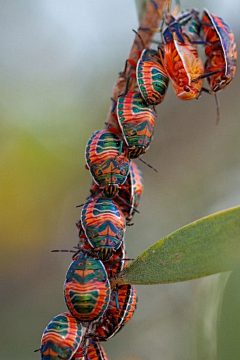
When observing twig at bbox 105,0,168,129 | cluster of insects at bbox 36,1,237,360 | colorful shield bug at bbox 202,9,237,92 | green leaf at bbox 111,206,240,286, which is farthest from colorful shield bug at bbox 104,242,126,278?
colorful shield bug at bbox 202,9,237,92

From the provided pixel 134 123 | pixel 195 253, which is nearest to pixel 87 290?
pixel 195 253

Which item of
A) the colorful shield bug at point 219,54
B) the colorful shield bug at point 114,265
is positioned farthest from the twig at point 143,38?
the colorful shield bug at point 114,265

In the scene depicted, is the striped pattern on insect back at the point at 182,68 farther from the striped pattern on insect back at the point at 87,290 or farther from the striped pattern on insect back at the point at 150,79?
the striped pattern on insect back at the point at 87,290

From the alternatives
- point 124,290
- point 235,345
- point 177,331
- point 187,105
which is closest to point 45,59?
point 187,105

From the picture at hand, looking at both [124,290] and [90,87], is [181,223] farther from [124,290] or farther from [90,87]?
[124,290]

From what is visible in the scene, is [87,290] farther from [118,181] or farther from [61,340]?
[118,181]

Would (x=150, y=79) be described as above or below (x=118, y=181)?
above

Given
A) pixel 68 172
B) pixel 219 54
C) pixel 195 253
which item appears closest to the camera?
pixel 195 253

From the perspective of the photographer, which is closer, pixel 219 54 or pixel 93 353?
pixel 93 353
